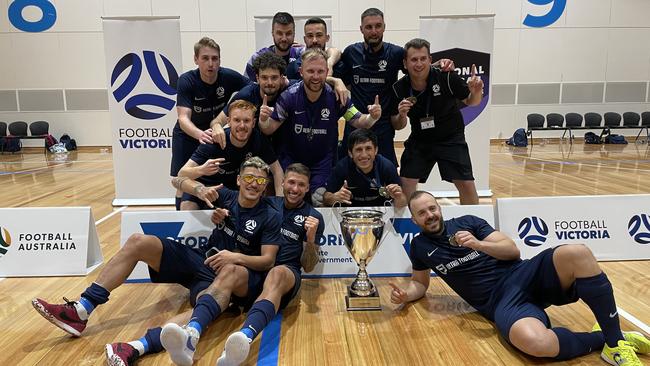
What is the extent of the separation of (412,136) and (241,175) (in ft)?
7.13

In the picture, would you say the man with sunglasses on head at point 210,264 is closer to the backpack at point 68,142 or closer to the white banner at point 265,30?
the white banner at point 265,30

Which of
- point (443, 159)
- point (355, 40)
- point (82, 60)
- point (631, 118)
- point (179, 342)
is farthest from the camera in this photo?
point (631, 118)

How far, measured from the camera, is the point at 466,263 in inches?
121

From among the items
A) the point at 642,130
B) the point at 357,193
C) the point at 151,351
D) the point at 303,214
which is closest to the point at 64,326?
the point at 151,351

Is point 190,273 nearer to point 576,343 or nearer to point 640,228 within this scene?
point 576,343

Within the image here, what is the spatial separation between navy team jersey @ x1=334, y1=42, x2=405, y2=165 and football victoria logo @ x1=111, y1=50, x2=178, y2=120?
3.20 m

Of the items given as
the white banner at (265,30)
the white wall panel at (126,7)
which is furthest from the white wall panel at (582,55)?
the white wall panel at (126,7)

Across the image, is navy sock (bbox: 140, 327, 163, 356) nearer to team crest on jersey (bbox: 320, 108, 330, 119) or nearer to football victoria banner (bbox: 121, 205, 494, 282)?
football victoria banner (bbox: 121, 205, 494, 282)

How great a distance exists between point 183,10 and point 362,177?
38.8ft

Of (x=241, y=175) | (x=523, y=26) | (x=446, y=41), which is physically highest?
(x=523, y=26)

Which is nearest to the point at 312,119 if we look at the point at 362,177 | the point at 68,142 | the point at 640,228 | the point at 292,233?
the point at 362,177

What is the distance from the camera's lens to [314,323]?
316 centimetres

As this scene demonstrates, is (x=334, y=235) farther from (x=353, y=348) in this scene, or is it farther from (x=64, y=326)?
(x=64, y=326)

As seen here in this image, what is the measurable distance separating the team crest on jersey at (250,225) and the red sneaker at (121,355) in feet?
3.49
